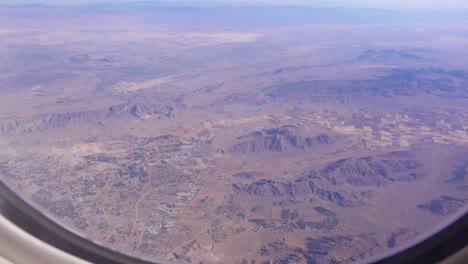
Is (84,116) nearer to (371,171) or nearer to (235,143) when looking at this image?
(235,143)

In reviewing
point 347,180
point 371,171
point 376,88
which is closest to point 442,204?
→ point 347,180

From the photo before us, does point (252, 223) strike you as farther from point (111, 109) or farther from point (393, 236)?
point (111, 109)

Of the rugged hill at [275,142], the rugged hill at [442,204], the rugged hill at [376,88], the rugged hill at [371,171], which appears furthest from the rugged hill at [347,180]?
the rugged hill at [376,88]

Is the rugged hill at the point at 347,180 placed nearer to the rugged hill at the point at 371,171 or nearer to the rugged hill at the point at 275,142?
the rugged hill at the point at 371,171

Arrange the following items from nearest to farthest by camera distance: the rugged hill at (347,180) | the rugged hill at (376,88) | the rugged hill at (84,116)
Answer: the rugged hill at (347,180)
the rugged hill at (84,116)
the rugged hill at (376,88)

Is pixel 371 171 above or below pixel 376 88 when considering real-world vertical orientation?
below

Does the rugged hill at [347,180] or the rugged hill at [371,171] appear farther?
the rugged hill at [371,171]

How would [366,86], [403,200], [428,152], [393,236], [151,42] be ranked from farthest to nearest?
[151,42] < [366,86] < [428,152] < [403,200] < [393,236]

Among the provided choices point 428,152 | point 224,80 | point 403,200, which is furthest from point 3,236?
point 224,80
